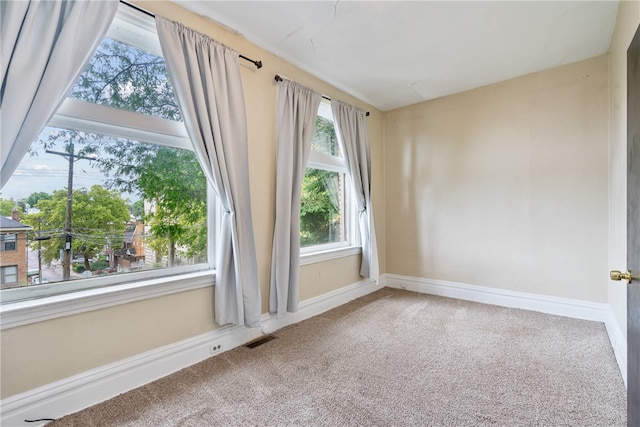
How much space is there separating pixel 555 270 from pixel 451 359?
172 centimetres

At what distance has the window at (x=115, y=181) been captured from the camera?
1.57m

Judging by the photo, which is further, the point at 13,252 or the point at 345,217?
the point at 345,217

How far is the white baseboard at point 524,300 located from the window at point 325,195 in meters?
1.03

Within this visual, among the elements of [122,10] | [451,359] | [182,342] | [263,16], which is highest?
[263,16]

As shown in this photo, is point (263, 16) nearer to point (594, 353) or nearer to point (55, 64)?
point (55, 64)

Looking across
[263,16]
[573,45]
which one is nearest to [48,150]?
[263,16]

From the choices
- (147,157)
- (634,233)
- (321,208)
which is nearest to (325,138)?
(321,208)

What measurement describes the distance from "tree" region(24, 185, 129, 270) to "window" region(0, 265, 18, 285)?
125 millimetres

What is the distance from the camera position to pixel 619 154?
2.14 metres

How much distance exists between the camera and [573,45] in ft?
8.38

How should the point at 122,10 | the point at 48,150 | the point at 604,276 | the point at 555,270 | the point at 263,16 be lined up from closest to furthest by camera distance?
the point at 48,150
the point at 122,10
the point at 263,16
the point at 604,276
the point at 555,270

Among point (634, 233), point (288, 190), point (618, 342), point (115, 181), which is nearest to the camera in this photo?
point (634, 233)

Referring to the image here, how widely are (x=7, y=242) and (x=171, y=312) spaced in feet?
2.94

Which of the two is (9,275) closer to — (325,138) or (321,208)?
(321,208)
